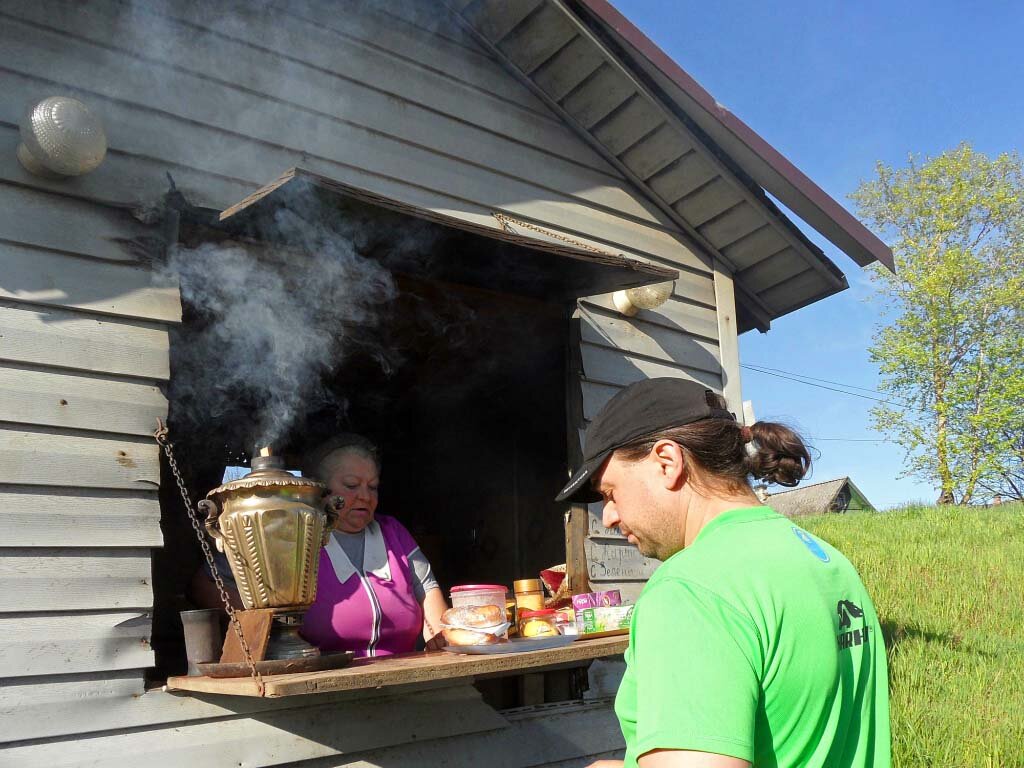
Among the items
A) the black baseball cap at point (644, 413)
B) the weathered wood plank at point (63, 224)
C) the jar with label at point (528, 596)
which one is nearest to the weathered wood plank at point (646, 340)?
the jar with label at point (528, 596)

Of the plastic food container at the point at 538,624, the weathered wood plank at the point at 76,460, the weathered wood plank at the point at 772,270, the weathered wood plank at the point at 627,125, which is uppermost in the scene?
the weathered wood plank at the point at 627,125

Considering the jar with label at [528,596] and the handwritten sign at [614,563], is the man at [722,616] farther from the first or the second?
the handwritten sign at [614,563]

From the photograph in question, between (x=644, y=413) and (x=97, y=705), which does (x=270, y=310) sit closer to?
(x=97, y=705)

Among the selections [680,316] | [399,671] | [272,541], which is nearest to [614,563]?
[680,316]

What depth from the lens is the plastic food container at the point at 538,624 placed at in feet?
11.6

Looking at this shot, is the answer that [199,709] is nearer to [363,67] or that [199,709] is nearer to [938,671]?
[363,67]

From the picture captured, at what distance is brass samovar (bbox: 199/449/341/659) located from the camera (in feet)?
9.44

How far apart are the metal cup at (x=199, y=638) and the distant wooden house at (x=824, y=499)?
80.1 ft

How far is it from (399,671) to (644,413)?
1.45m

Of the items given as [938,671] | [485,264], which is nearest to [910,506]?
[938,671]

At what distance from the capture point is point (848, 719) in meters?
1.45

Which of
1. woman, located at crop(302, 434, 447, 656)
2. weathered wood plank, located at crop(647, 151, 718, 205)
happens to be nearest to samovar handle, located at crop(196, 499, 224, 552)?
woman, located at crop(302, 434, 447, 656)

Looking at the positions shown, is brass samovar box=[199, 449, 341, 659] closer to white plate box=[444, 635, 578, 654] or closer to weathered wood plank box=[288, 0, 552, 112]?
white plate box=[444, 635, 578, 654]

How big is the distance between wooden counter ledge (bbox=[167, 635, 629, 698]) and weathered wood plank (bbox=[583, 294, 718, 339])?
6.30 ft
